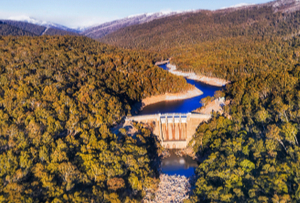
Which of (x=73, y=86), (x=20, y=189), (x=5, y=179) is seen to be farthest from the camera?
(x=73, y=86)

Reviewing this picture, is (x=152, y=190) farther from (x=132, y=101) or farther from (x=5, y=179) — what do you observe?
(x=132, y=101)

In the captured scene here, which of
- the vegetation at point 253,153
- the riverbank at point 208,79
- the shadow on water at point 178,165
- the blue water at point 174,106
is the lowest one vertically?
the shadow on water at point 178,165

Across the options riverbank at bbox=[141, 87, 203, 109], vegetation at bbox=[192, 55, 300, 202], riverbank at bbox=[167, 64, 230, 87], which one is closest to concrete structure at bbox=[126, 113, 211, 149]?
vegetation at bbox=[192, 55, 300, 202]

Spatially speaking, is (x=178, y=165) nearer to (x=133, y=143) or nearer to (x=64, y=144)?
(x=133, y=143)

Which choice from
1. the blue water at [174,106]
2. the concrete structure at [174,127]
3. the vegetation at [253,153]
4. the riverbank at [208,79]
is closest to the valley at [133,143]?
the vegetation at [253,153]

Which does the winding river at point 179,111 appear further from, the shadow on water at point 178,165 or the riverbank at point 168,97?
the riverbank at point 168,97

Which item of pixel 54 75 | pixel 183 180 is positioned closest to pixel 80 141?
pixel 183 180

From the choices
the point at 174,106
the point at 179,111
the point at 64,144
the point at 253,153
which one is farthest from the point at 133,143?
the point at 174,106

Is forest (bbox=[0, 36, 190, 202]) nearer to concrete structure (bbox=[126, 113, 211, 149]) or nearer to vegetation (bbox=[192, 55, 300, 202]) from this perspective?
concrete structure (bbox=[126, 113, 211, 149])
